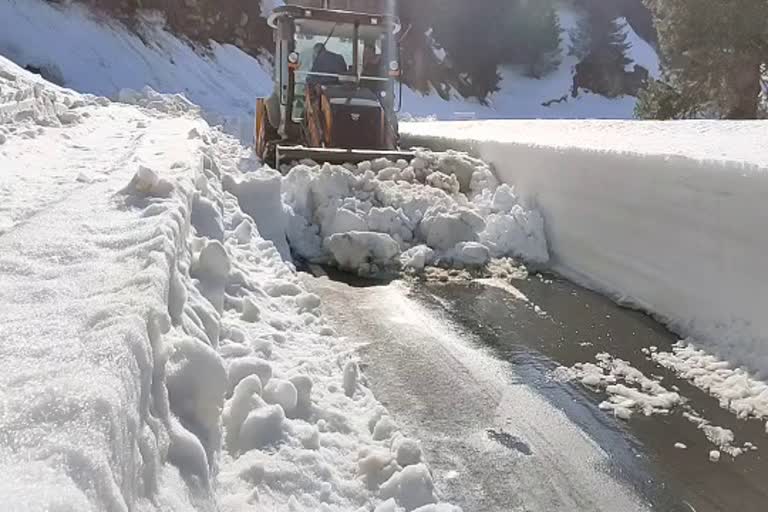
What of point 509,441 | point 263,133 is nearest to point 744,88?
point 263,133

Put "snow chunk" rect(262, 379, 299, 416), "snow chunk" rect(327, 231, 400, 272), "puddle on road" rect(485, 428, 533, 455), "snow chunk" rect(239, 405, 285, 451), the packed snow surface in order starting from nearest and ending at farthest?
the packed snow surface, "snow chunk" rect(239, 405, 285, 451), "snow chunk" rect(262, 379, 299, 416), "puddle on road" rect(485, 428, 533, 455), "snow chunk" rect(327, 231, 400, 272)

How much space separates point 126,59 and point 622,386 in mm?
21646

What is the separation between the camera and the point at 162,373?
→ 2057 mm

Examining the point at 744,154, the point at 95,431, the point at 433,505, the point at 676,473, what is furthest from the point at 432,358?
the point at 95,431

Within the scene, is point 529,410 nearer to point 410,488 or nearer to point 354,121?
point 410,488

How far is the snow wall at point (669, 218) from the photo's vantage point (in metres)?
4.46

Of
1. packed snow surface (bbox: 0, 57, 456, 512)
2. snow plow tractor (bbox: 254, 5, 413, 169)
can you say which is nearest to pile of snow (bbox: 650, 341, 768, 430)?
packed snow surface (bbox: 0, 57, 456, 512)

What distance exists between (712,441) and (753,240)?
5.09 ft

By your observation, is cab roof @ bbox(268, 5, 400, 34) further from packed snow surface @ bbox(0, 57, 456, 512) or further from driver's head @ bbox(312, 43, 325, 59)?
packed snow surface @ bbox(0, 57, 456, 512)

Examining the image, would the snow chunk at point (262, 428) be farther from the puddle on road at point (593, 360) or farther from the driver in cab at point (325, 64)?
the driver in cab at point (325, 64)

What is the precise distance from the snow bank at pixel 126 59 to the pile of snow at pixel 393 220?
927cm

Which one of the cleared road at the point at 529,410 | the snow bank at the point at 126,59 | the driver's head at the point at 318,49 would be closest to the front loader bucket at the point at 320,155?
the cleared road at the point at 529,410

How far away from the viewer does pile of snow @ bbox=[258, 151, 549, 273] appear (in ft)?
21.4

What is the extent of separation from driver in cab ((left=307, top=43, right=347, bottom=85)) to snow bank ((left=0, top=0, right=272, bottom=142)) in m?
6.14
